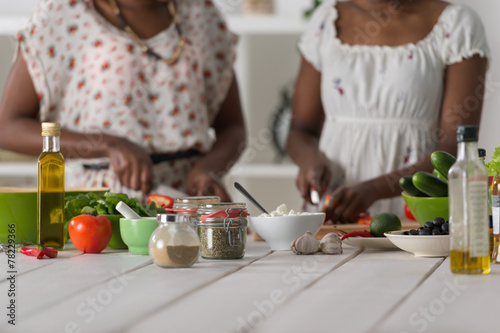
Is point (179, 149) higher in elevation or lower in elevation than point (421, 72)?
lower

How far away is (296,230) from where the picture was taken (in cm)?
140

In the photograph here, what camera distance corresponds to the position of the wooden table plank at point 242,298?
831 mm

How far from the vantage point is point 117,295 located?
0.98 meters

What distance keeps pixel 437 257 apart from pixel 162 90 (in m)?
1.17

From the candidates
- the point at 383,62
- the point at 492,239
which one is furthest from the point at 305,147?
the point at 492,239

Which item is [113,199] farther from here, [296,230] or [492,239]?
[492,239]

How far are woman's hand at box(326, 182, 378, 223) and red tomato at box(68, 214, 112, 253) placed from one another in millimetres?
655

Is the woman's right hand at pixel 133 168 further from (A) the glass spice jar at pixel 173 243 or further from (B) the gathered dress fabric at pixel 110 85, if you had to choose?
(A) the glass spice jar at pixel 173 243

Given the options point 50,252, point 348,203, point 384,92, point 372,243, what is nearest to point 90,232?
point 50,252

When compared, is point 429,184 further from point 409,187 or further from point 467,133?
point 467,133

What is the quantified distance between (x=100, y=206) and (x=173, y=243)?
0.36 meters

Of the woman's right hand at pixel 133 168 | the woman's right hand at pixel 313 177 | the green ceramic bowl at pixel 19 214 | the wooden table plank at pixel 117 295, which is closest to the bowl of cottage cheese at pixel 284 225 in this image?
the wooden table plank at pixel 117 295

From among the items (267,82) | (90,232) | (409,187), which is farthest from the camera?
(267,82)

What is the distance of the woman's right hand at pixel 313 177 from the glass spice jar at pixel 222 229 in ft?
2.60
